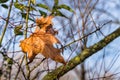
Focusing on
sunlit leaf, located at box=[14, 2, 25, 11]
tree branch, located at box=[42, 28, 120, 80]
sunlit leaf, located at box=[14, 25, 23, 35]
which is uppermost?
sunlit leaf, located at box=[14, 2, 25, 11]

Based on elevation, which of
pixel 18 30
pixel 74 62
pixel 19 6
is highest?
pixel 19 6

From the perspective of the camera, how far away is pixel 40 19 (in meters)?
1.00

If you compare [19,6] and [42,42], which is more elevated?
[19,6]

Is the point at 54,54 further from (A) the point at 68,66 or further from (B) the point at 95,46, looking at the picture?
(B) the point at 95,46

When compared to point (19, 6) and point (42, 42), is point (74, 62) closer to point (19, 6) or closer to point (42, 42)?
point (42, 42)

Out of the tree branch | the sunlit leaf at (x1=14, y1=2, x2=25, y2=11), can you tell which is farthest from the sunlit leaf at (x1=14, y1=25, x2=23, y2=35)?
the tree branch

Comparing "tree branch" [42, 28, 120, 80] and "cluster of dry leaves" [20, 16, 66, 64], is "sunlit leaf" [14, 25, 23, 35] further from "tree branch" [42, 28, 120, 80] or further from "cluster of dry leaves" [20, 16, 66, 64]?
"tree branch" [42, 28, 120, 80]

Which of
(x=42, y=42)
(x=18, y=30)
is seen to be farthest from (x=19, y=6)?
(x=42, y=42)

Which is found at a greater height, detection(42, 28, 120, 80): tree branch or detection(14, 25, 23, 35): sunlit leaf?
detection(14, 25, 23, 35): sunlit leaf

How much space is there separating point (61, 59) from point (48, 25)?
6.6 inches

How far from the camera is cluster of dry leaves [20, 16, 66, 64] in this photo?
900 millimetres

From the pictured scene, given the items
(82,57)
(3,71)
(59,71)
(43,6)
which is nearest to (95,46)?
(82,57)

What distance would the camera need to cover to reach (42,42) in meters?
0.94

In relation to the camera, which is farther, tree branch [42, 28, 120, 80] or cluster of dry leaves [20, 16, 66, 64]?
tree branch [42, 28, 120, 80]
